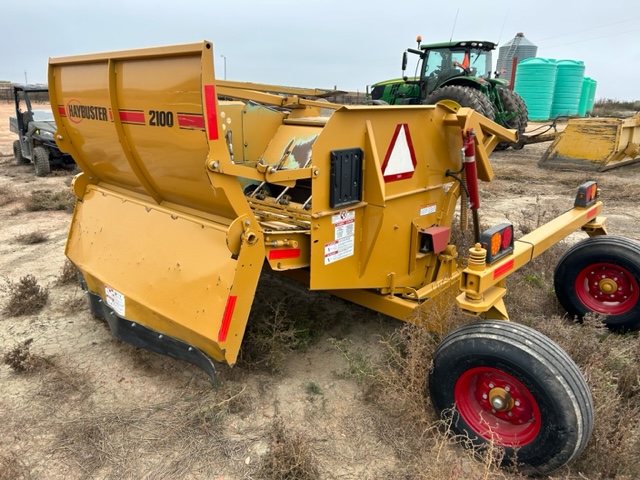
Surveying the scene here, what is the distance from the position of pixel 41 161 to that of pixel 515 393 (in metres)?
11.4

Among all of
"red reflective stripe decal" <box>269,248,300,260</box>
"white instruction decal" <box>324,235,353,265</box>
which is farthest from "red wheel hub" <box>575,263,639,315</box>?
"red reflective stripe decal" <box>269,248,300,260</box>

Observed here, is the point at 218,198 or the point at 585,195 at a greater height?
the point at 218,198

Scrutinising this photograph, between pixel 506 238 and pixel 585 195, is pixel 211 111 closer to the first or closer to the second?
pixel 506 238

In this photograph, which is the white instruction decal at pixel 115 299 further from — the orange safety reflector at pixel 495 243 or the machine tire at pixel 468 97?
the machine tire at pixel 468 97

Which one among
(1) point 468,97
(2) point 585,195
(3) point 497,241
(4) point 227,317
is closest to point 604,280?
(2) point 585,195

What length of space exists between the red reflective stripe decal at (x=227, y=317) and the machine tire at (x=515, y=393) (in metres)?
1.15

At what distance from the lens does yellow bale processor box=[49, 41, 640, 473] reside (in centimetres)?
246

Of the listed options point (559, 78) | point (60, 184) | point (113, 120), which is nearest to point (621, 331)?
point (113, 120)

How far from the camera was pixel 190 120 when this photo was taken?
8.17ft

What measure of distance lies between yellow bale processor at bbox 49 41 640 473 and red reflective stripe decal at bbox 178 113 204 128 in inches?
0.6

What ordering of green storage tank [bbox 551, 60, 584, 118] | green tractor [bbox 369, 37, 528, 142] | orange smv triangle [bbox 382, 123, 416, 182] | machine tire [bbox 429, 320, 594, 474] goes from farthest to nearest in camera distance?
green storage tank [bbox 551, 60, 584, 118], green tractor [bbox 369, 37, 528, 142], orange smv triangle [bbox 382, 123, 416, 182], machine tire [bbox 429, 320, 594, 474]

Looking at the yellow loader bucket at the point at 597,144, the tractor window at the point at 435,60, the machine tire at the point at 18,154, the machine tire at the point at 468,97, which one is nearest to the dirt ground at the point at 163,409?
the machine tire at the point at 468,97

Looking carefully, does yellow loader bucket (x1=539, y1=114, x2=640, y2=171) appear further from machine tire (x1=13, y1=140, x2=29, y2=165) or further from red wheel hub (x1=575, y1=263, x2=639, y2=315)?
machine tire (x1=13, y1=140, x2=29, y2=165)

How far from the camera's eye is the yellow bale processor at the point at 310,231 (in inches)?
97.0
